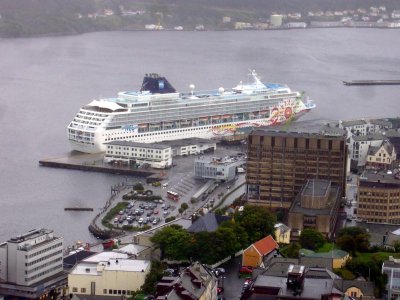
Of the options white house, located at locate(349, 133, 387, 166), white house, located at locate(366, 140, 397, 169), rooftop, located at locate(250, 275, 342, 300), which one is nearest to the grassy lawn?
rooftop, located at locate(250, 275, 342, 300)

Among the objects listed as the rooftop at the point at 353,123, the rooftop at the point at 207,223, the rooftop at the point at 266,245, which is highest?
the rooftop at the point at 353,123

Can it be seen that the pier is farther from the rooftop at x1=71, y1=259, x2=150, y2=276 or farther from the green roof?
the rooftop at x1=71, y1=259, x2=150, y2=276

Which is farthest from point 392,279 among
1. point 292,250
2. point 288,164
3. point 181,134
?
point 181,134

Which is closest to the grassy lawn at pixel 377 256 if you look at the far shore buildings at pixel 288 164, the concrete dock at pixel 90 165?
the far shore buildings at pixel 288 164

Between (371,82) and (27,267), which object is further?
(371,82)

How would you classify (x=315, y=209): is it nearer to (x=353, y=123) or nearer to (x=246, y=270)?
(x=246, y=270)

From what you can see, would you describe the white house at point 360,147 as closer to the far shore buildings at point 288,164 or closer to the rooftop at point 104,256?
the far shore buildings at point 288,164
